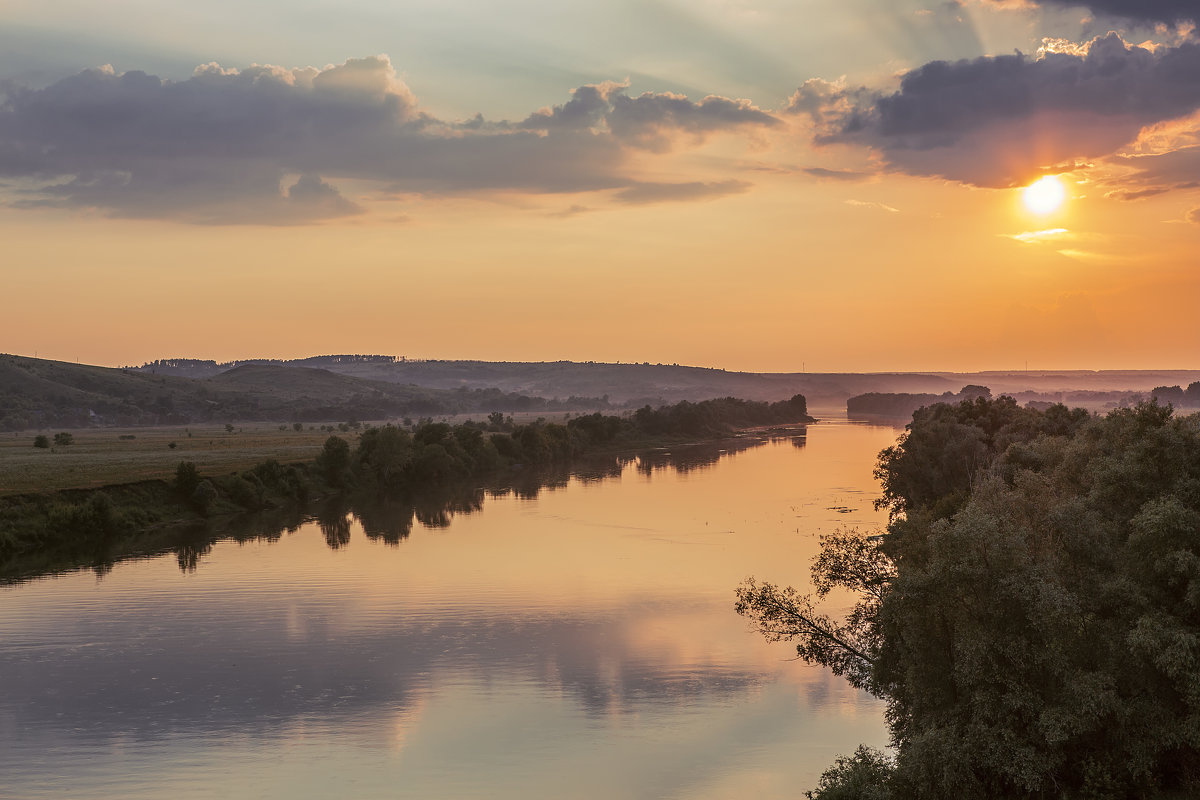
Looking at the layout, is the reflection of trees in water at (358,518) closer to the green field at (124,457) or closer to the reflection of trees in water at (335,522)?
the reflection of trees in water at (335,522)

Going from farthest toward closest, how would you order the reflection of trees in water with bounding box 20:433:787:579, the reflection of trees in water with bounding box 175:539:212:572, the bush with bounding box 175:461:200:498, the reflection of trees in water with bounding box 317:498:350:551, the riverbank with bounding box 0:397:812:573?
the bush with bounding box 175:461:200:498
the reflection of trees in water with bounding box 317:498:350:551
the riverbank with bounding box 0:397:812:573
the reflection of trees in water with bounding box 20:433:787:579
the reflection of trees in water with bounding box 175:539:212:572

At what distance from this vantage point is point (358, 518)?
79438mm

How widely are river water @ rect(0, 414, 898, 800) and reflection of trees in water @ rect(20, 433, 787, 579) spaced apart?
7.49ft

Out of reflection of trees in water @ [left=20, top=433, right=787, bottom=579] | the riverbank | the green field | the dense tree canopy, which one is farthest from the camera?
the green field

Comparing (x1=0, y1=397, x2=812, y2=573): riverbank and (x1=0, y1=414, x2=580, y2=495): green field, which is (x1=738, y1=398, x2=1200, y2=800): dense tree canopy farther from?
(x1=0, y1=414, x2=580, y2=495): green field

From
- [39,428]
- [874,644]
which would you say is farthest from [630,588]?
[39,428]

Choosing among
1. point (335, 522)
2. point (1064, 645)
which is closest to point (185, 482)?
point (335, 522)

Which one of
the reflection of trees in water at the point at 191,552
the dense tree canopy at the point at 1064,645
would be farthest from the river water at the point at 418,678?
the dense tree canopy at the point at 1064,645

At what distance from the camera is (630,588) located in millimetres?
52688

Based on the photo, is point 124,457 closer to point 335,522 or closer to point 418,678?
point 335,522

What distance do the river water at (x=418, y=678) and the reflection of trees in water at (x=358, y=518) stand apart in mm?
2282

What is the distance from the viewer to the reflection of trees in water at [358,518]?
62.6 meters

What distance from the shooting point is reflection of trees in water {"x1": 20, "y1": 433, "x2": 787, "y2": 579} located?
6259 centimetres

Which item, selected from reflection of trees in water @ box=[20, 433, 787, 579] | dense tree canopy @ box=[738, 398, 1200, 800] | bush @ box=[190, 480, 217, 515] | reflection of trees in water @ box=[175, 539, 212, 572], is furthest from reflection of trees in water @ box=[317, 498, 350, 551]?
dense tree canopy @ box=[738, 398, 1200, 800]
